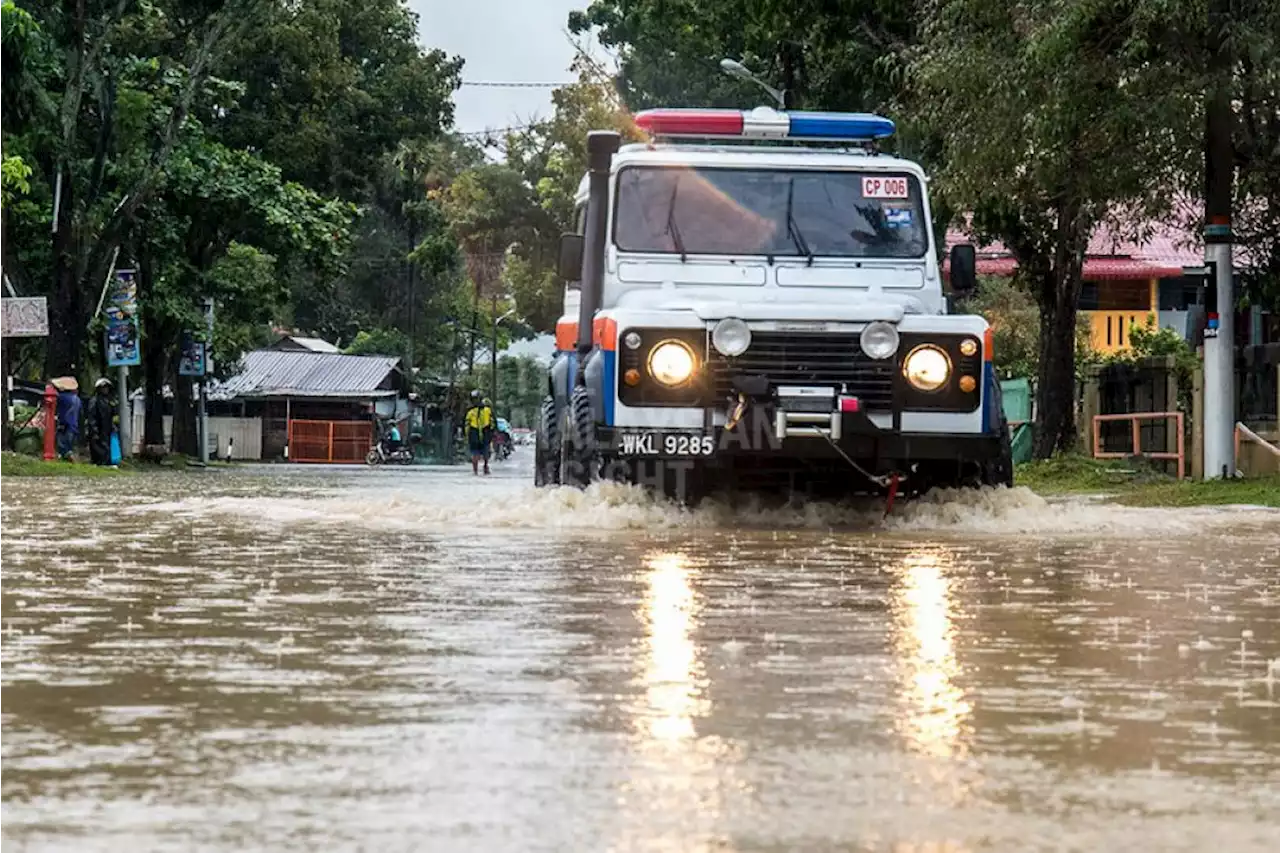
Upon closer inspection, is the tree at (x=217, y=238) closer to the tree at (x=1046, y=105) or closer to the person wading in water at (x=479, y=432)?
the person wading in water at (x=479, y=432)

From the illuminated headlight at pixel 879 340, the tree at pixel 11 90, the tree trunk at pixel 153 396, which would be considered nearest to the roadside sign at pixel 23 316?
the tree at pixel 11 90

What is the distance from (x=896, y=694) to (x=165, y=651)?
220 cm

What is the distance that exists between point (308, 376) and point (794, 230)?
60085 mm

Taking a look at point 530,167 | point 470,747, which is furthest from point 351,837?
point 530,167

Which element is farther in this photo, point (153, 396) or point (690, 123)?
point (153, 396)

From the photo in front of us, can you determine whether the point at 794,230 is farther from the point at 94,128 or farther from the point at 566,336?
the point at 94,128

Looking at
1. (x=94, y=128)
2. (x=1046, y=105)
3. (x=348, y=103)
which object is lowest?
(x=1046, y=105)

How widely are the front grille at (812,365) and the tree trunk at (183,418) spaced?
3469cm

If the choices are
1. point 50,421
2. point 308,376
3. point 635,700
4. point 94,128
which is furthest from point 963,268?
point 308,376

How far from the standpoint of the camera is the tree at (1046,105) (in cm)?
1927

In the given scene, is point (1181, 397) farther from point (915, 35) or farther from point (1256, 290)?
point (915, 35)

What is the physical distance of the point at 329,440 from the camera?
2832 inches

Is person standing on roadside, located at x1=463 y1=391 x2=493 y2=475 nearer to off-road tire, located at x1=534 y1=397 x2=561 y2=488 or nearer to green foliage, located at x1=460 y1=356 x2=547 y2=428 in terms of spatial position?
off-road tire, located at x1=534 y1=397 x2=561 y2=488

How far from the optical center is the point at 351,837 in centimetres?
367
